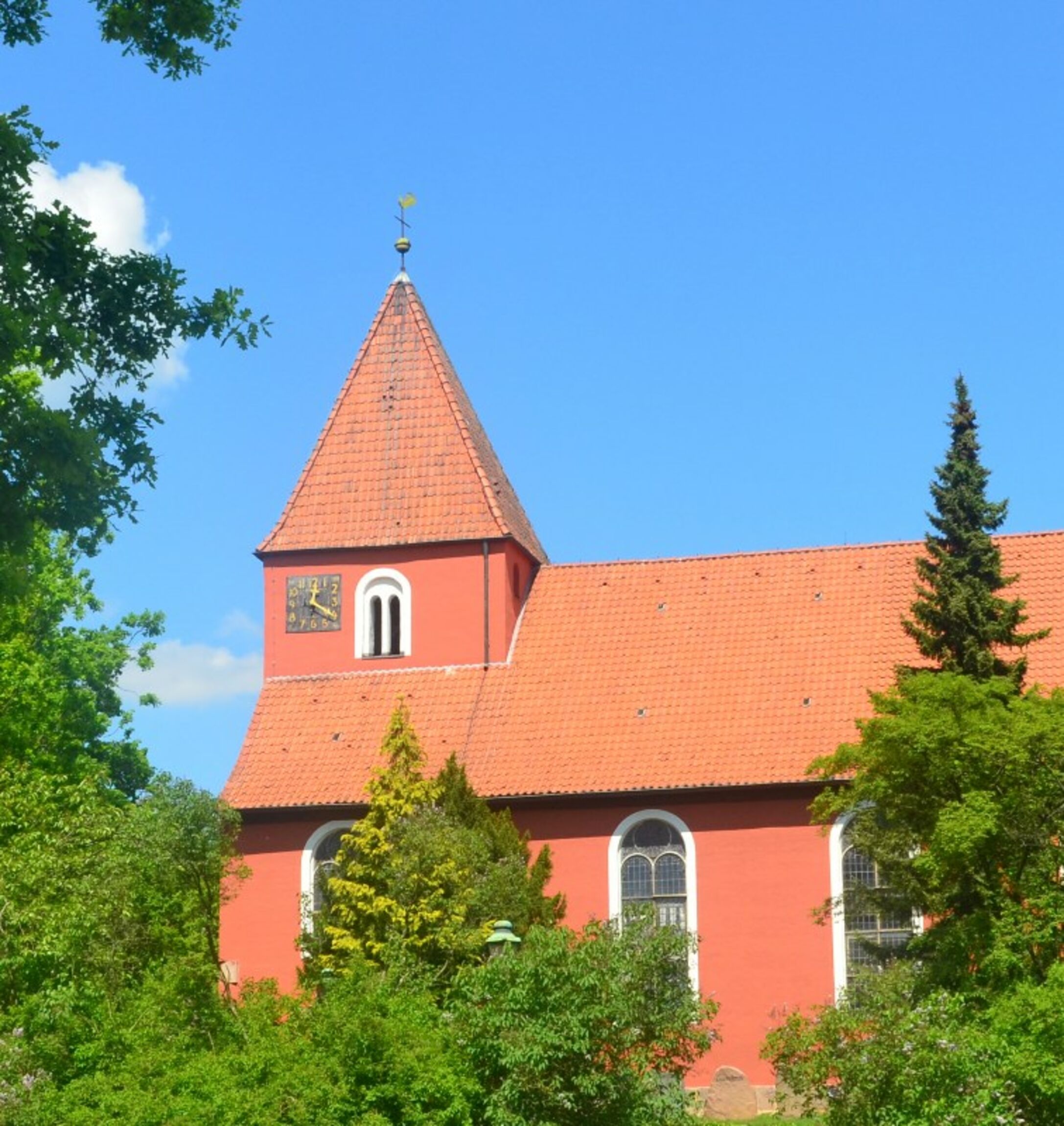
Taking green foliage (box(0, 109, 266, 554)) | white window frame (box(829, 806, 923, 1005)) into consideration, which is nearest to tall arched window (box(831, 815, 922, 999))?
white window frame (box(829, 806, 923, 1005))

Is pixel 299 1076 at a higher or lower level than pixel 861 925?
lower

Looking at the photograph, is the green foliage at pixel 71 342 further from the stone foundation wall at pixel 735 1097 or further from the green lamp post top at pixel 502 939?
the stone foundation wall at pixel 735 1097

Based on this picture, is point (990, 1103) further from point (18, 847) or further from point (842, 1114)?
point (18, 847)

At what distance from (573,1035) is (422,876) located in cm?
865

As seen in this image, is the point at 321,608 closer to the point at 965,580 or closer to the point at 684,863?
the point at 684,863

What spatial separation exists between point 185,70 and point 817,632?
2035 centimetres

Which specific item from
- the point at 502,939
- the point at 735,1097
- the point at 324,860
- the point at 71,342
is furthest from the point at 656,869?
the point at 71,342

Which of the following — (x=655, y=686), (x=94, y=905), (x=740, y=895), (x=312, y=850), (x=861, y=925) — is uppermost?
(x=655, y=686)

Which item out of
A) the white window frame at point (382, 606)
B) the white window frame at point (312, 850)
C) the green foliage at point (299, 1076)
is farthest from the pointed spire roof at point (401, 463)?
the green foliage at point (299, 1076)

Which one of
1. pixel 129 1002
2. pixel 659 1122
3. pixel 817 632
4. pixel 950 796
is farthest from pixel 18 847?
pixel 817 632

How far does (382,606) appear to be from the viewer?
36.5 metres

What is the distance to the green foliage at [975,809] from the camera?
76.5 feet

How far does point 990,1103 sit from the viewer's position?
66.1 ft

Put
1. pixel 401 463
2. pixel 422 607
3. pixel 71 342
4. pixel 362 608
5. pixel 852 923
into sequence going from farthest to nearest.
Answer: pixel 401 463, pixel 362 608, pixel 422 607, pixel 852 923, pixel 71 342
